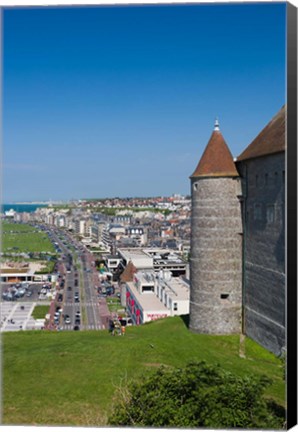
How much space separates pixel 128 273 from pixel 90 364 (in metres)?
11.8

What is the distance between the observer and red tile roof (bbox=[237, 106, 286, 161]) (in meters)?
9.17

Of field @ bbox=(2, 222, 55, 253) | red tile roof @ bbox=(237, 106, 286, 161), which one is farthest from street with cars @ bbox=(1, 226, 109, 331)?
red tile roof @ bbox=(237, 106, 286, 161)

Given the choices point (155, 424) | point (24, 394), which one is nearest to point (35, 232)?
point (24, 394)

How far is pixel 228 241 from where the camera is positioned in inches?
440

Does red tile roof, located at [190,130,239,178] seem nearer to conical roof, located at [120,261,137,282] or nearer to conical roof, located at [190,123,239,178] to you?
conical roof, located at [190,123,239,178]

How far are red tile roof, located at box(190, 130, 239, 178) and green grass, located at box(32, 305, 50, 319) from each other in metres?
10.2

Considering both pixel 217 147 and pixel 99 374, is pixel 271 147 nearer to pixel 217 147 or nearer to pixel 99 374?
pixel 217 147

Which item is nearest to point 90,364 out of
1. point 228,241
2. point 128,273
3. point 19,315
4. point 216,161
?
point 228,241

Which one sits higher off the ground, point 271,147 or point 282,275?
point 271,147

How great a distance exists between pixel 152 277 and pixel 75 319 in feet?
12.3

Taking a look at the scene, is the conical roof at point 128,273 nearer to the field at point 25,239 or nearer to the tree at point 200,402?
the field at point 25,239

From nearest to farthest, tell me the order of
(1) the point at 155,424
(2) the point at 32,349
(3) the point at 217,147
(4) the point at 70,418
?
(1) the point at 155,424, (4) the point at 70,418, (2) the point at 32,349, (3) the point at 217,147

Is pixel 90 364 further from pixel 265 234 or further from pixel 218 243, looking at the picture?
pixel 265 234

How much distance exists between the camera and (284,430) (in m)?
5.56
